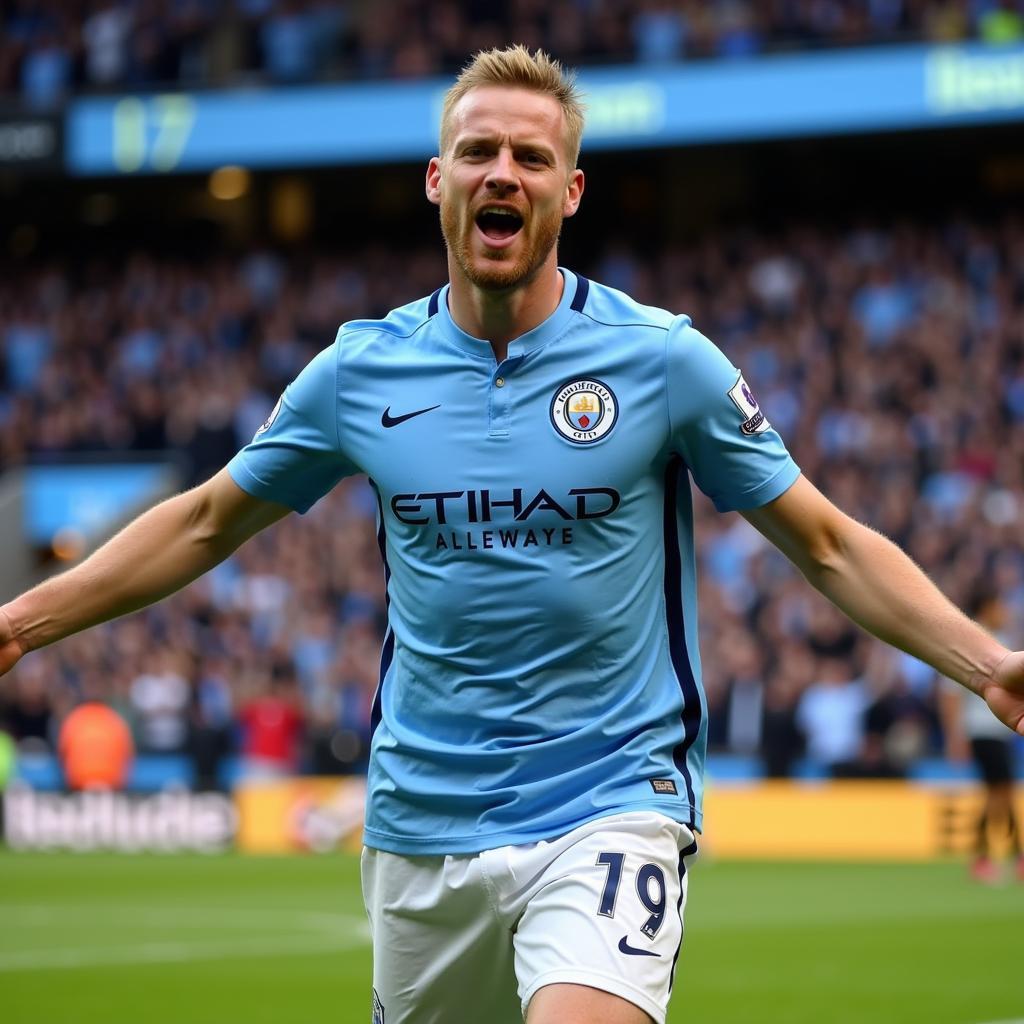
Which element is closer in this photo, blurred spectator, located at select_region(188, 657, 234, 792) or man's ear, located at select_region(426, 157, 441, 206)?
man's ear, located at select_region(426, 157, 441, 206)

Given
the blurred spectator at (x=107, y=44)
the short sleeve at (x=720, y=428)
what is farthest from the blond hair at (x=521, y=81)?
the blurred spectator at (x=107, y=44)

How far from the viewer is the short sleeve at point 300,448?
4785 mm

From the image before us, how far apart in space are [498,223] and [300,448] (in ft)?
2.35

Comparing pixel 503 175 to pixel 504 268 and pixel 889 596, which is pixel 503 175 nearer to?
pixel 504 268

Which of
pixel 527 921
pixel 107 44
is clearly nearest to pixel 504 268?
pixel 527 921

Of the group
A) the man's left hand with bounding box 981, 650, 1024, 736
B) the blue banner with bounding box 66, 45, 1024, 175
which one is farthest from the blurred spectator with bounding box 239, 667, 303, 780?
the man's left hand with bounding box 981, 650, 1024, 736

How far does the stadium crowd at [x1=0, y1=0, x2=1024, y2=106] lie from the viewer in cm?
2722

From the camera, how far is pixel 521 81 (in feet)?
15.0

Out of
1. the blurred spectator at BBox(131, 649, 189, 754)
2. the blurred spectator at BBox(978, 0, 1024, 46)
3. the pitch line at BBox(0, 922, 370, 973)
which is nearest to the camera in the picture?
the pitch line at BBox(0, 922, 370, 973)

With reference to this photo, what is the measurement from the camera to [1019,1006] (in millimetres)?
9617

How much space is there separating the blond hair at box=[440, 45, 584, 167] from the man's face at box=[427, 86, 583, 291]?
0.07 feet

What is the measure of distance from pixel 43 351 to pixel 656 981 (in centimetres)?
2931

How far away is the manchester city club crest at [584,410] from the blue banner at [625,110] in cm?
2236

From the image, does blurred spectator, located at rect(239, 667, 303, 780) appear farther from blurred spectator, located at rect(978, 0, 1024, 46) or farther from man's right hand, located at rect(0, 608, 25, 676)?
man's right hand, located at rect(0, 608, 25, 676)
